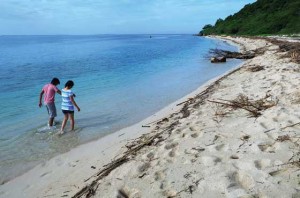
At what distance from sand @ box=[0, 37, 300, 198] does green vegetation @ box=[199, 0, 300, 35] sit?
52.5 meters

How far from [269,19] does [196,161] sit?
71.0 m

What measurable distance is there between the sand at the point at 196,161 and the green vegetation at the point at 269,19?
5249cm

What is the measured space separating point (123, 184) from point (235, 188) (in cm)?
160

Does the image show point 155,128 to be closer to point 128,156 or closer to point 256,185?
point 128,156

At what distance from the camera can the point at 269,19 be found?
67.8m

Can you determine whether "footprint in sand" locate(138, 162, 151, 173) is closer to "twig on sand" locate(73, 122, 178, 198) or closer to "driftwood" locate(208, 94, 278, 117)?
"twig on sand" locate(73, 122, 178, 198)

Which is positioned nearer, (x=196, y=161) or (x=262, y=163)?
(x=262, y=163)

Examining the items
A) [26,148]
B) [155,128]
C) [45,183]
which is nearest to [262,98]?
[155,128]

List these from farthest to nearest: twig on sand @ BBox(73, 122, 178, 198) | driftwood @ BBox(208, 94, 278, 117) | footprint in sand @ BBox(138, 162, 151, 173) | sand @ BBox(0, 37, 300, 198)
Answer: driftwood @ BBox(208, 94, 278, 117) < footprint in sand @ BBox(138, 162, 151, 173) < twig on sand @ BBox(73, 122, 178, 198) < sand @ BBox(0, 37, 300, 198)

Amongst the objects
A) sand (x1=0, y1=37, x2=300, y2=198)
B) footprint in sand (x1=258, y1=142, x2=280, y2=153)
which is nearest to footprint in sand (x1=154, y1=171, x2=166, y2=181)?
sand (x1=0, y1=37, x2=300, y2=198)

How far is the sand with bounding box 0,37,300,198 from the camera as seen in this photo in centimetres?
380

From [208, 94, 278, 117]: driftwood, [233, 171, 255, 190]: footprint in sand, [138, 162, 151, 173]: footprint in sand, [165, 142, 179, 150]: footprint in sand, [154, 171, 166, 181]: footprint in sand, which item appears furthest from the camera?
[208, 94, 278, 117]: driftwood

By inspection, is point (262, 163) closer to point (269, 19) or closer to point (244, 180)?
point (244, 180)

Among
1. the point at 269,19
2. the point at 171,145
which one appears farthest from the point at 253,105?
the point at 269,19
